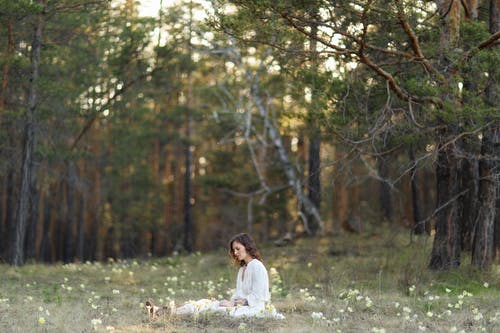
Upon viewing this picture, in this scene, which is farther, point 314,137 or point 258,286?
point 314,137

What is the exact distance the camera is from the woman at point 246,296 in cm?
852

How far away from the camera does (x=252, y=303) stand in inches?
339

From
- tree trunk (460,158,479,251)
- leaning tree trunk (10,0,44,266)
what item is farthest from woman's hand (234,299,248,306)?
leaning tree trunk (10,0,44,266)

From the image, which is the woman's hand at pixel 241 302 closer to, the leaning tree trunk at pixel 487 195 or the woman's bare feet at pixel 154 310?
the woman's bare feet at pixel 154 310

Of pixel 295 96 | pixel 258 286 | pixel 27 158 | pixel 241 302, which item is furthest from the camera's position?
pixel 27 158

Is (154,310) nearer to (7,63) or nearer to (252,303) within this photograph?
(252,303)

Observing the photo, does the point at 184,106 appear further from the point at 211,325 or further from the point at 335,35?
the point at 211,325

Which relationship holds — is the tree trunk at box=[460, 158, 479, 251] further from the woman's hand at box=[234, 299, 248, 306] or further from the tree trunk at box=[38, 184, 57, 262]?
the tree trunk at box=[38, 184, 57, 262]

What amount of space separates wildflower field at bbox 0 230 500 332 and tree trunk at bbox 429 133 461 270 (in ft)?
1.13

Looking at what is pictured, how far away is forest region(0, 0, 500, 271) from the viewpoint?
1259cm

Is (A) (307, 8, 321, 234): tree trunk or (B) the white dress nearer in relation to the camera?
(B) the white dress

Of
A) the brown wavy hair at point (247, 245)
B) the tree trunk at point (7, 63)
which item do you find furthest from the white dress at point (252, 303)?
the tree trunk at point (7, 63)

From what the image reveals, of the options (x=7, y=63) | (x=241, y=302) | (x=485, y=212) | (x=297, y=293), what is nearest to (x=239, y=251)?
(x=241, y=302)

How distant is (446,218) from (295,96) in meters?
4.82
